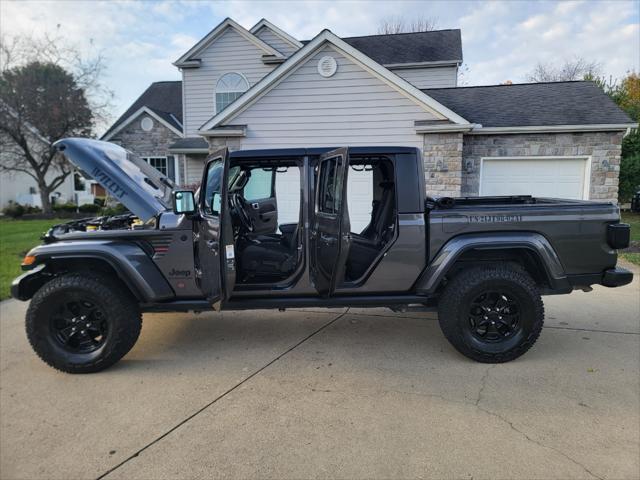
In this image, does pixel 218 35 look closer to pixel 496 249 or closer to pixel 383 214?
pixel 383 214

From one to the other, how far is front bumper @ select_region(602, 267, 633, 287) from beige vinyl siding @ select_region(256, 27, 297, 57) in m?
14.4

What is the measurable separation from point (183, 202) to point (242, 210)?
95cm

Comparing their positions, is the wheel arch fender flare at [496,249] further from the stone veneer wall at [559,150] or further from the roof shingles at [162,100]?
the roof shingles at [162,100]

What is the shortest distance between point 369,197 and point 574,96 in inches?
248

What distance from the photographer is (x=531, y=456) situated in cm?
249

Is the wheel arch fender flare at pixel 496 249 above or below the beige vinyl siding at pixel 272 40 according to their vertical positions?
below

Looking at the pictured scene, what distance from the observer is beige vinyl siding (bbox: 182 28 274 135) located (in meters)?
15.0

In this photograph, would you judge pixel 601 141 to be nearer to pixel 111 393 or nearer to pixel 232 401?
pixel 232 401

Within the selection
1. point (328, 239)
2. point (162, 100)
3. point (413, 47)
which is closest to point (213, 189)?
point (328, 239)

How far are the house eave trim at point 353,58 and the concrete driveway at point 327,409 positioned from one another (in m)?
6.73

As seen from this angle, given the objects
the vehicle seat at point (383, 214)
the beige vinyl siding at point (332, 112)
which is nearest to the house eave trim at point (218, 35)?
the beige vinyl siding at point (332, 112)

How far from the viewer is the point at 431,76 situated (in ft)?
51.1

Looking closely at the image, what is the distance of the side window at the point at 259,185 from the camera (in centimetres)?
445

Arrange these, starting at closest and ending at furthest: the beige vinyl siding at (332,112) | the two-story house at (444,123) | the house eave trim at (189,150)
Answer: the two-story house at (444,123) → the beige vinyl siding at (332,112) → the house eave trim at (189,150)
